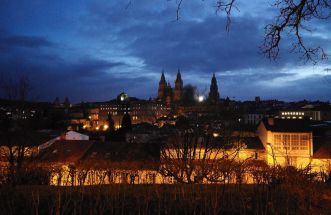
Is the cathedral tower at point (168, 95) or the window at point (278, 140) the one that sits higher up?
the cathedral tower at point (168, 95)

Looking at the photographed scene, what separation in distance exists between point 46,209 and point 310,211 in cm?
709

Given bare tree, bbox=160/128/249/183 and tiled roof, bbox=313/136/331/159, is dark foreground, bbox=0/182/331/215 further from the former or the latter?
tiled roof, bbox=313/136/331/159

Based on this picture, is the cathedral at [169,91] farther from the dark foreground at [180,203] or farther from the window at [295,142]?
the dark foreground at [180,203]

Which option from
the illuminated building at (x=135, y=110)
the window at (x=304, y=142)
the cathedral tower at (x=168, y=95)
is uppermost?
the cathedral tower at (x=168, y=95)

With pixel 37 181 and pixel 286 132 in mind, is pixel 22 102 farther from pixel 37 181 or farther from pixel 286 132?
pixel 286 132

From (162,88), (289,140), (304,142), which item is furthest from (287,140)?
(162,88)

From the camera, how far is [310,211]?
952 centimetres

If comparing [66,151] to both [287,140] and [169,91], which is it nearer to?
[287,140]

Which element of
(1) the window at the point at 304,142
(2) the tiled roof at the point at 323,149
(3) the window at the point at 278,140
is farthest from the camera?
(3) the window at the point at 278,140

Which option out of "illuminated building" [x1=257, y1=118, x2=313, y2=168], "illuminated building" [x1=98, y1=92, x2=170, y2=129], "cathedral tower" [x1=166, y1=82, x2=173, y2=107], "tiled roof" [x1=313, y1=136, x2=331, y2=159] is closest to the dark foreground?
"tiled roof" [x1=313, y1=136, x2=331, y2=159]

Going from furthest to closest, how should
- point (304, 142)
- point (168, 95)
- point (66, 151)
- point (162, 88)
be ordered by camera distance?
point (162, 88)
point (168, 95)
point (304, 142)
point (66, 151)

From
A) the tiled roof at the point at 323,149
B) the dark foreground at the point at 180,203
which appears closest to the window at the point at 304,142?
the tiled roof at the point at 323,149

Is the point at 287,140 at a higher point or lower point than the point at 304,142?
higher

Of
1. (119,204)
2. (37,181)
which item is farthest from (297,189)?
(37,181)
